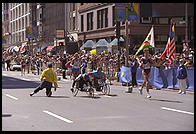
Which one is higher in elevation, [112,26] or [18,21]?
[18,21]

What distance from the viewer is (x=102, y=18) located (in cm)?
5178

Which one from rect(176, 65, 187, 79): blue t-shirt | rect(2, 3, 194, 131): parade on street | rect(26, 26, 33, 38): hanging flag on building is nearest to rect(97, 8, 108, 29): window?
rect(2, 3, 194, 131): parade on street

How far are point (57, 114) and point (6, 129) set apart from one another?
2.75m

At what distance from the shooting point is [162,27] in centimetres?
4619

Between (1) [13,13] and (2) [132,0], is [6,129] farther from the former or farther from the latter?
(1) [13,13]

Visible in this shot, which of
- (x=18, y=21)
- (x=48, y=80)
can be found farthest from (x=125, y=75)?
(x=18, y=21)

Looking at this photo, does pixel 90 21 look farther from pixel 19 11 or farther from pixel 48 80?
pixel 19 11

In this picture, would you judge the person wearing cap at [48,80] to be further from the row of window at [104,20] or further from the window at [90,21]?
the window at [90,21]

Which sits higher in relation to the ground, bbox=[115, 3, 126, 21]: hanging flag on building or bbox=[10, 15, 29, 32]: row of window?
bbox=[10, 15, 29, 32]: row of window

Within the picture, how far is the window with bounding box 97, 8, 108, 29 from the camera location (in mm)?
50144

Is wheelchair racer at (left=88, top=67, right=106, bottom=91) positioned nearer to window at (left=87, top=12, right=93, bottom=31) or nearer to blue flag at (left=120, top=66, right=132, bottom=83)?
blue flag at (left=120, top=66, right=132, bottom=83)

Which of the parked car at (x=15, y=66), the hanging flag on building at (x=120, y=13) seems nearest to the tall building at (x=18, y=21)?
the parked car at (x=15, y=66)

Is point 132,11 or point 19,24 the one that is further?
point 19,24

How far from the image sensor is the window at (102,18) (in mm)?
50144
